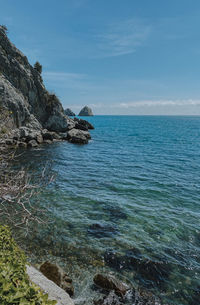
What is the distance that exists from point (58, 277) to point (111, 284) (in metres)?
2.56

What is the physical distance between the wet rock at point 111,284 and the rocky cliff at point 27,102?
3340 cm

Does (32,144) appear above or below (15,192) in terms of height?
below

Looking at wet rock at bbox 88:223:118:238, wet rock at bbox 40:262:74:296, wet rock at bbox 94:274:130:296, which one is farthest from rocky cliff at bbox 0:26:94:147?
wet rock at bbox 94:274:130:296

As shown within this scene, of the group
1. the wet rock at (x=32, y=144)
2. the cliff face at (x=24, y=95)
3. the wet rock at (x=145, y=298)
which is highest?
the cliff face at (x=24, y=95)

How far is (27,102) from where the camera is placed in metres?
50.6

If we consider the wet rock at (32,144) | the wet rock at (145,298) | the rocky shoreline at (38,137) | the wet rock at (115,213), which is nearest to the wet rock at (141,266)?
the wet rock at (145,298)

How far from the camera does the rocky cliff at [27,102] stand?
41.9 meters

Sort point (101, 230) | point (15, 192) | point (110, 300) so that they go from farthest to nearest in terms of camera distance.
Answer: point (101, 230), point (110, 300), point (15, 192)

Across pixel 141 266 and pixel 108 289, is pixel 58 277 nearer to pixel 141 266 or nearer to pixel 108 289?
pixel 108 289

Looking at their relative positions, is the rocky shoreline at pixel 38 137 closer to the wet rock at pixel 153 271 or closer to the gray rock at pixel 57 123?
the gray rock at pixel 57 123

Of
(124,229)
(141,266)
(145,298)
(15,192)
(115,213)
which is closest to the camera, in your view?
(15,192)

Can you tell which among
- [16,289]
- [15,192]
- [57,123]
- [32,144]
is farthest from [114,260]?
[57,123]

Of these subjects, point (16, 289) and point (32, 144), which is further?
Answer: point (32, 144)

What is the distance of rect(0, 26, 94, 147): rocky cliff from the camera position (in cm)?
4194
